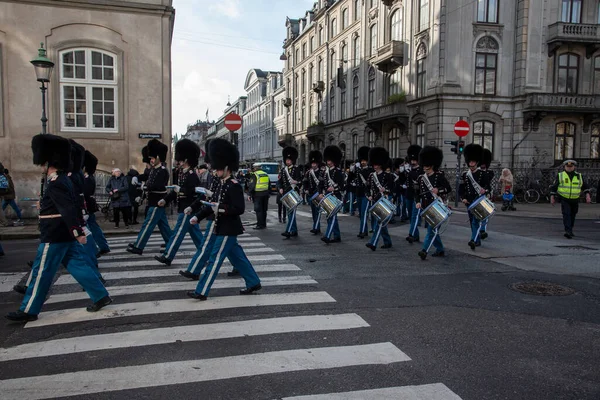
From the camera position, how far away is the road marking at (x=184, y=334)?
4.71 metres

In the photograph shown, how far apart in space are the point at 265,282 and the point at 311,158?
19.7 feet

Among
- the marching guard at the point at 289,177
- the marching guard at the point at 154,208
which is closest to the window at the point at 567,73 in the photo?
the marching guard at the point at 289,177

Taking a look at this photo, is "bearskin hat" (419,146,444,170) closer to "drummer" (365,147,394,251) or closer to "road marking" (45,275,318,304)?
"drummer" (365,147,394,251)

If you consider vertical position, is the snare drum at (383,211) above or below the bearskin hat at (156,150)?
below

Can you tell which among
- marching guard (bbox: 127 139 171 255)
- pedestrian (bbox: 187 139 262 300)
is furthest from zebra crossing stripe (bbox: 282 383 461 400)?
marching guard (bbox: 127 139 171 255)

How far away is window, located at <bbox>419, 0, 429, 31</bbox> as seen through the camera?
29.9 meters

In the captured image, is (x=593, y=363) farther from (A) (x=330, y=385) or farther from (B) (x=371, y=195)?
(B) (x=371, y=195)

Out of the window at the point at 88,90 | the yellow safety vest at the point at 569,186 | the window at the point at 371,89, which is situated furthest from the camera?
the window at the point at 371,89

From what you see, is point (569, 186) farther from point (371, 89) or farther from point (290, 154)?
point (371, 89)

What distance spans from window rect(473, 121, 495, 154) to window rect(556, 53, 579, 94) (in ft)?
14.8

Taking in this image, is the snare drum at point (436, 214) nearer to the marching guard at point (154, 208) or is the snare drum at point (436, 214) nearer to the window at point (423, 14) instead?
the marching guard at point (154, 208)

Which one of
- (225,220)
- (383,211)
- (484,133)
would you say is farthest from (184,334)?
(484,133)

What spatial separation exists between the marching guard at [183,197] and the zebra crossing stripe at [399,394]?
5.42m

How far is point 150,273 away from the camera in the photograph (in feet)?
26.1
